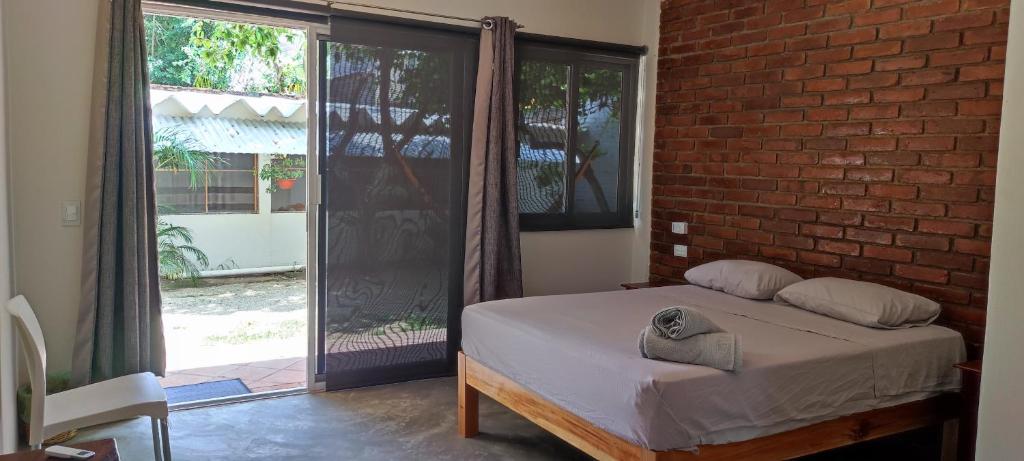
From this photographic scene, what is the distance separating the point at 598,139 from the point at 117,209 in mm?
2752

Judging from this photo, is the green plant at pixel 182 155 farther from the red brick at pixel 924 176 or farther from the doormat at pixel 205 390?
the red brick at pixel 924 176

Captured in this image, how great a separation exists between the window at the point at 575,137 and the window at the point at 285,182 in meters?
4.67

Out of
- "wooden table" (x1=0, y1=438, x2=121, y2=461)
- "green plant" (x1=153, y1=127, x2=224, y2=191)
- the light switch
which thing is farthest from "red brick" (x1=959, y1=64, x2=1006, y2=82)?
"green plant" (x1=153, y1=127, x2=224, y2=191)

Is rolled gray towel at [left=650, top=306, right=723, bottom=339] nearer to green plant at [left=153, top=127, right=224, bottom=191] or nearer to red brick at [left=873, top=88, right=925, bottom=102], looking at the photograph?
red brick at [left=873, top=88, right=925, bottom=102]

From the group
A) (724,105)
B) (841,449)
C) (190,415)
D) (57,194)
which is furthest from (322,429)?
(724,105)

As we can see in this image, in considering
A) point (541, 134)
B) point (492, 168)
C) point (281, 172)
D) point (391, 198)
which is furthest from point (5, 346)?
point (281, 172)

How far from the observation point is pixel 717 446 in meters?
2.44

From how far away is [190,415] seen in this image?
3.66m

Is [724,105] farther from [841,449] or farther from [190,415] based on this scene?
[190,415]

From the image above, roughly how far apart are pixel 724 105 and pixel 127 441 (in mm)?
3443

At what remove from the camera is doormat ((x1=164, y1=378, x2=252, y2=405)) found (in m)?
3.96

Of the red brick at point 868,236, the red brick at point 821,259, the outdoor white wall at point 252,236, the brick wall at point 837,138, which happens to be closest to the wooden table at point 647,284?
the brick wall at point 837,138

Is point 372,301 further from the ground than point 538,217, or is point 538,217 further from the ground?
point 538,217

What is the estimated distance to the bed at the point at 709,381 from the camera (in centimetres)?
239
